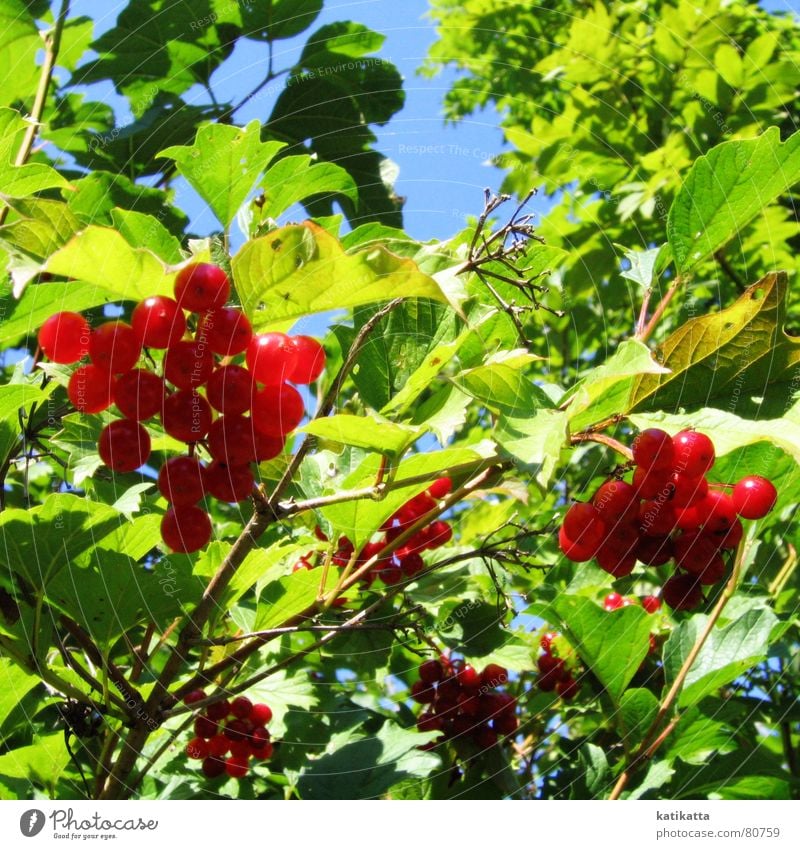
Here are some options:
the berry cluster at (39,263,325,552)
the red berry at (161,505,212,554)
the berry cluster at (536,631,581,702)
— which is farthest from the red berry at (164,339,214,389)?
the berry cluster at (536,631,581,702)

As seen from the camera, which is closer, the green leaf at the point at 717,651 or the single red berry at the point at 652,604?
the green leaf at the point at 717,651

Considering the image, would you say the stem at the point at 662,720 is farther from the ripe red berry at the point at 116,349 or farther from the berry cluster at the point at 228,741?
the ripe red berry at the point at 116,349

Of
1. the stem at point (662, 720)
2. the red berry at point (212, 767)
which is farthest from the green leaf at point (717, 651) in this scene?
the red berry at point (212, 767)

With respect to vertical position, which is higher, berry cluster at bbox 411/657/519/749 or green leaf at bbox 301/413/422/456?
green leaf at bbox 301/413/422/456

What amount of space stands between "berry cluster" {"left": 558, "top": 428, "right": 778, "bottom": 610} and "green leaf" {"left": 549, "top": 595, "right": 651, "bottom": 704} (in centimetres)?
19

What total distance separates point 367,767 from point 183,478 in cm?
37

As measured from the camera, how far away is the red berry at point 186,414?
585 millimetres

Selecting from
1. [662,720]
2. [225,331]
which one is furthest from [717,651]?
[225,331]

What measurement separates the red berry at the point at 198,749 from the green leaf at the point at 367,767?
0.13m

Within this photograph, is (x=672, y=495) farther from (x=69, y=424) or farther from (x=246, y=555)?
(x=69, y=424)

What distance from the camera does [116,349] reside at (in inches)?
23.7

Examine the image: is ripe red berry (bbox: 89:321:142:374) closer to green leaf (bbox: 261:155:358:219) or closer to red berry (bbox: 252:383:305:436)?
red berry (bbox: 252:383:305:436)

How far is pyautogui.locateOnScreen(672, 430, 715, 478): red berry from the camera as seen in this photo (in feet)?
1.95

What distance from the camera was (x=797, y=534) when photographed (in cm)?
100
